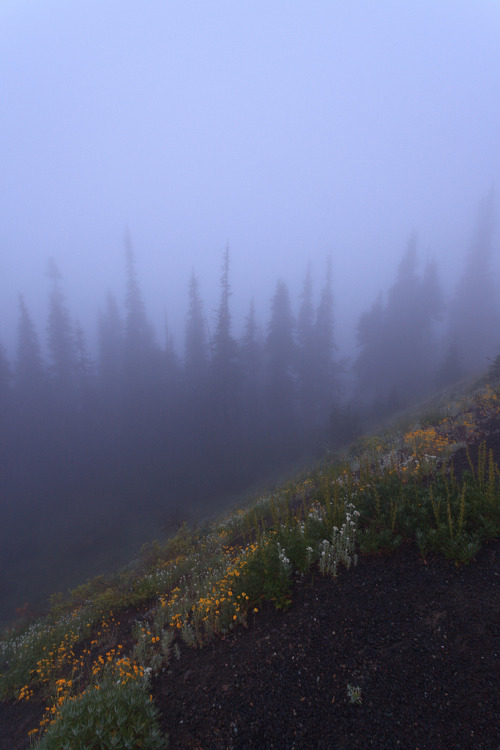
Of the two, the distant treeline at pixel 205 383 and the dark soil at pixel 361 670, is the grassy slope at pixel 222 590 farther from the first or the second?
the distant treeline at pixel 205 383

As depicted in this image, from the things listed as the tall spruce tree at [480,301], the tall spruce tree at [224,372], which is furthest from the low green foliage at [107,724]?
the tall spruce tree at [480,301]

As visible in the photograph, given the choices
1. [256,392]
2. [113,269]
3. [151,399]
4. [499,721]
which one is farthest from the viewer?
[113,269]

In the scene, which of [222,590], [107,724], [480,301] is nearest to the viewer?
[107,724]

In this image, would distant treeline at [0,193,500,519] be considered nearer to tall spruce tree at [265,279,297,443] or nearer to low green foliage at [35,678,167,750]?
tall spruce tree at [265,279,297,443]

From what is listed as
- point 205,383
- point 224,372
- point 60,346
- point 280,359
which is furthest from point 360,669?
point 60,346

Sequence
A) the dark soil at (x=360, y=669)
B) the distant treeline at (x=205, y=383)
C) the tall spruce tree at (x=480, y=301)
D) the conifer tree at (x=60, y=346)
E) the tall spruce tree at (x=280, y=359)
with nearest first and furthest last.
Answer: the dark soil at (x=360, y=669)
the distant treeline at (x=205, y=383)
the conifer tree at (x=60, y=346)
the tall spruce tree at (x=280, y=359)
the tall spruce tree at (x=480, y=301)

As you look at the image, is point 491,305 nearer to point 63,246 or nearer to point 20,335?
point 20,335

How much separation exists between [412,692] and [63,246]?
7350 inches

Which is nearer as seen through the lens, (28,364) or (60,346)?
(28,364)

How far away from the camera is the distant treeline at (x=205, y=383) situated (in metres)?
29.8

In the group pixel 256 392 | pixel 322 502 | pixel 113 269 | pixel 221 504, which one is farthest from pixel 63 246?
pixel 322 502

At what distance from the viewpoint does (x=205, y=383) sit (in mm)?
37500

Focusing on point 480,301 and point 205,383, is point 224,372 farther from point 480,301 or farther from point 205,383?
point 480,301

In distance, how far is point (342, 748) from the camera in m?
2.31
